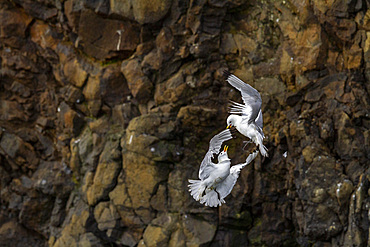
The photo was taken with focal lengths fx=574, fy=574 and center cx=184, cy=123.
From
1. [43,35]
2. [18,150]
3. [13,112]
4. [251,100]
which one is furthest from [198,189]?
[13,112]

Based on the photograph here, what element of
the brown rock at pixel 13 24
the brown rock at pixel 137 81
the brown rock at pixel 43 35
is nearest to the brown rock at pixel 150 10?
the brown rock at pixel 137 81

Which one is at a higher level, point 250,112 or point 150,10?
point 150,10

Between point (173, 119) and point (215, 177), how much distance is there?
3.26 meters

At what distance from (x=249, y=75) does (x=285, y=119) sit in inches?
41.4

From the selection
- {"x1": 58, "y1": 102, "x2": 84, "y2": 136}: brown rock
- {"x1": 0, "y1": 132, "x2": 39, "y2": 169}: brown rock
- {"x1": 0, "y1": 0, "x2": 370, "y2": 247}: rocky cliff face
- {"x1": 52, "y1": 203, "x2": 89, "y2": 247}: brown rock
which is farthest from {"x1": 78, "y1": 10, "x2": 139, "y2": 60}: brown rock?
{"x1": 52, "y1": 203, "x2": 89, "y2": 247}: brown rock

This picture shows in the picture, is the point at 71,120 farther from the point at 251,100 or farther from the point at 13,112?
the point at 251,100

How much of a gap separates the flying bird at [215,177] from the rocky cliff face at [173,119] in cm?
214

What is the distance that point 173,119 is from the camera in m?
10.4

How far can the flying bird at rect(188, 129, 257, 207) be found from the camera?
23.9 ft

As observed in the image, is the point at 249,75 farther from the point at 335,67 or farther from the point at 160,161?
the point at 160,161

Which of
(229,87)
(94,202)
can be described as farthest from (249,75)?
(94,202)

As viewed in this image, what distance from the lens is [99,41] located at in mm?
11523

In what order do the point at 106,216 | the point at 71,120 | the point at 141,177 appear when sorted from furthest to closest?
the point at 71,120 → the point at 106,216 → the point at 141,177

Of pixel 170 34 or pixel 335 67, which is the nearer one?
pixel 335 67
